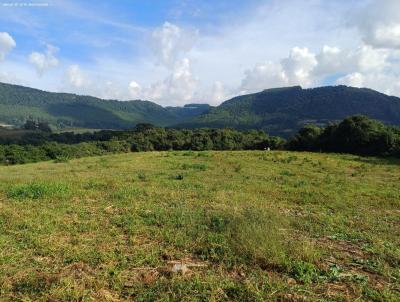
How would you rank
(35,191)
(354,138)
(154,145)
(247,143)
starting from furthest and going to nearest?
(154,145) < (247,143) < (354,138) < (35,191)

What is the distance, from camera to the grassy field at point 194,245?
18.6 ft

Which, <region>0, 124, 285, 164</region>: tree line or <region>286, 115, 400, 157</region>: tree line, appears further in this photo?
<region>0, 124, 285, 164</region>: tree line

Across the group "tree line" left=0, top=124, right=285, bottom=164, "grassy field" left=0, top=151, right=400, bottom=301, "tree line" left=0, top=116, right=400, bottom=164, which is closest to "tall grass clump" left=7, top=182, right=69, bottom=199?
"grassy field" left=0, top=151, right=400, bottom=301

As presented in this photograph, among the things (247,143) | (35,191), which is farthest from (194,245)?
(247,143)

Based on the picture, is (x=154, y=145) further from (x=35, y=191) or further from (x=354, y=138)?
(x=35, y=191)

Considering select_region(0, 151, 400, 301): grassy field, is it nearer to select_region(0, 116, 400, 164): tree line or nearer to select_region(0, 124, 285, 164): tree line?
select_region(0, 116, 400, 164): tree line

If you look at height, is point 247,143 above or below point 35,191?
below

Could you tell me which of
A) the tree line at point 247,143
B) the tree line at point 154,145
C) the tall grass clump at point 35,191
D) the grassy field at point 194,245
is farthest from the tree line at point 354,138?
→ the tall grass clump at point 35,191

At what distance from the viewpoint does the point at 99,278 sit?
6.03 metres

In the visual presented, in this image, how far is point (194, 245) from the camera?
767 centimetres

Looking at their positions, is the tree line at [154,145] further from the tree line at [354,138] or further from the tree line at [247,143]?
the tree line at [354,138]

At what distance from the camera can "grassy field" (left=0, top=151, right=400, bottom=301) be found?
18.6 ft

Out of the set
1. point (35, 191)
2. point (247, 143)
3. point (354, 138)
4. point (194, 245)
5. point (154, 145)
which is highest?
point (354, 138)

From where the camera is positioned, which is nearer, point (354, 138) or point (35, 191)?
point (35, 191)
